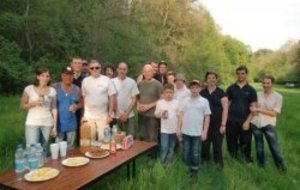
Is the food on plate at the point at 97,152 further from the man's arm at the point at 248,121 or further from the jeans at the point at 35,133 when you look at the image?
the man's arm at the point at 248,121

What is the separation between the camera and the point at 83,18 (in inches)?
778

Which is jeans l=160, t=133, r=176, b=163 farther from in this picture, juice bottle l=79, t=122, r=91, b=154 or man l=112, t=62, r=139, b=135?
juice bottle l=79, t=122, r=91, b=154

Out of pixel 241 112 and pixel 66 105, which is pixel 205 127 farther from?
pixel 66 105

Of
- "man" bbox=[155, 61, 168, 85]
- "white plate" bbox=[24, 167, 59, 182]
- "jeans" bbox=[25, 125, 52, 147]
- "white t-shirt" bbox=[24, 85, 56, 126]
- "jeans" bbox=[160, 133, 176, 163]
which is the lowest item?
"jeans" bbox=[160, 133, 176, 163]

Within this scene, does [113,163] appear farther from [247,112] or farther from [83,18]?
[83,18]

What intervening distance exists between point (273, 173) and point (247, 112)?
1178 mm

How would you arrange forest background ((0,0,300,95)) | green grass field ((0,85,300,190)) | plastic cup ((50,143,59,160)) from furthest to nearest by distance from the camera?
forest background ((0,0,300,95))
green grass field ((0,85,300,190))
plastic cup ((50,143,59,160))

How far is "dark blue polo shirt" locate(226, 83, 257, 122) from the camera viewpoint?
6.18m

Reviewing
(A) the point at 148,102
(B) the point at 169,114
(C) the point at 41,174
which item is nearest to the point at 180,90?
(A) the point at 148,102

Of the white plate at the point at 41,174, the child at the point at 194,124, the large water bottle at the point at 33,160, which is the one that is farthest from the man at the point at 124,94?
the white plate at the point at 41,174

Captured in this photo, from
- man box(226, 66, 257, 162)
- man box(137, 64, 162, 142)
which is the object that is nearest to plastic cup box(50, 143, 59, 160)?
man box(137, 64, 162, 142)

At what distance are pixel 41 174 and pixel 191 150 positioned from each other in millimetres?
2926

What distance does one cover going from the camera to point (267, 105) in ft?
20.3

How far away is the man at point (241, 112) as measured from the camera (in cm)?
618
